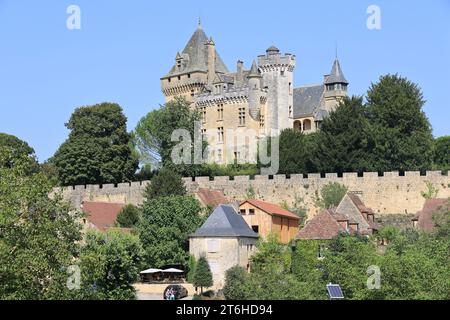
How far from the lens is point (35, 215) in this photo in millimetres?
35250

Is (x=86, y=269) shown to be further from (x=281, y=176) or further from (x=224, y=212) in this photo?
(x=281, y=176)

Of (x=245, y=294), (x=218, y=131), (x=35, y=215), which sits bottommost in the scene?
(x=245, y=294)

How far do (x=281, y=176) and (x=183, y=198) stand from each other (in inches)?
339

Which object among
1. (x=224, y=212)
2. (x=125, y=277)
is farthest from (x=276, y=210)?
(x=125, y=277)

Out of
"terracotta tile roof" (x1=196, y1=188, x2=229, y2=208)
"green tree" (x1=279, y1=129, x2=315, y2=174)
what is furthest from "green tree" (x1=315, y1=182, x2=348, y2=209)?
"green tree" (x1=279, y1=129, x2=315, y2=174)

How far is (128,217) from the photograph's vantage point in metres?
60.8

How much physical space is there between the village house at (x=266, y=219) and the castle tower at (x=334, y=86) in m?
28.4

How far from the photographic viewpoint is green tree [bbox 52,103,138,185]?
72312 millimetres

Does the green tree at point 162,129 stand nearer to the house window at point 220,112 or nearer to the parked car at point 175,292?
the house window at point 220,112

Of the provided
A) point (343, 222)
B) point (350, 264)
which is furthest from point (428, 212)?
point (350, 264)

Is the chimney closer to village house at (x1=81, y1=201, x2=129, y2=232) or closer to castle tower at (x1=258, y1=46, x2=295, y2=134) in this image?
castle tower at (x1=258, y1=46, x2=295, y2=134)

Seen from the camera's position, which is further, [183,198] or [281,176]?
[281,176]

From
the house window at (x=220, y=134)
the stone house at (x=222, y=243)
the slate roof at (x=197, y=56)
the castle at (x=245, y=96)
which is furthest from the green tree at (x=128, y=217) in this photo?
the slate roof at (x=197, y=56)

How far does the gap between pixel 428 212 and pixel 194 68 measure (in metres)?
35.2
